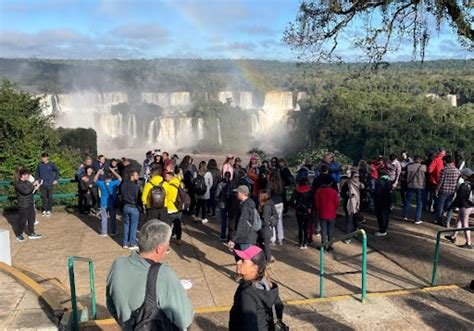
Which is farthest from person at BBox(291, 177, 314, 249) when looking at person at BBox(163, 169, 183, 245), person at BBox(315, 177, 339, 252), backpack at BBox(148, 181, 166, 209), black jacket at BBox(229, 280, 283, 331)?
black jacket at BBox(229, 280, 283, 331)

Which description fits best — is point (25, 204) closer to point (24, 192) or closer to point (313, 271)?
point (24, 192)

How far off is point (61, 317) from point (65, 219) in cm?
506

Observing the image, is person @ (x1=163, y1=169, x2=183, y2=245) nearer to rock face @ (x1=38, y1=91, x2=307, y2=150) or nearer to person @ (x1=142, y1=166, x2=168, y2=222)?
person @ (x1=142, y1=166, x2=168, y2=222)

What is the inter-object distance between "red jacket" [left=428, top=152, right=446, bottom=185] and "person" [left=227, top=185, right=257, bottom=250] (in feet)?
15.3

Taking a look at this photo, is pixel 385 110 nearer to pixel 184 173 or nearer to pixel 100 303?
pixel 184 173

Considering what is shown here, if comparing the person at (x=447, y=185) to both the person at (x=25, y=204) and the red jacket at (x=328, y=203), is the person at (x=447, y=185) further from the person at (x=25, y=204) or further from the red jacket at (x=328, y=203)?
the person at (x=25, y=204)

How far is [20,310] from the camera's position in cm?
520

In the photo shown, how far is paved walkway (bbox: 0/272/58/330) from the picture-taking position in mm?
4844

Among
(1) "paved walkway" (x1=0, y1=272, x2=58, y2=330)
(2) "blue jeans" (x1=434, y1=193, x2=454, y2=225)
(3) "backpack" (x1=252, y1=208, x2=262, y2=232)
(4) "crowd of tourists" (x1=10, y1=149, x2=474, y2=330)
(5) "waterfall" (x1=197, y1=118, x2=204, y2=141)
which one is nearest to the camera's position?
(4) "crowd of tourists" (x1=10, y1=149, x2=474, y2=330)

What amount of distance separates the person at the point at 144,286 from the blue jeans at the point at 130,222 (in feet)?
15.7

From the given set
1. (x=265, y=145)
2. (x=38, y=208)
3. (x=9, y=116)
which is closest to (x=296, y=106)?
(x=265, y=145)

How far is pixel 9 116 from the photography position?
1844 centimetres

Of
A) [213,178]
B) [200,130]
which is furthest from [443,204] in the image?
[200,130]

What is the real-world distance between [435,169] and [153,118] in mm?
62769
